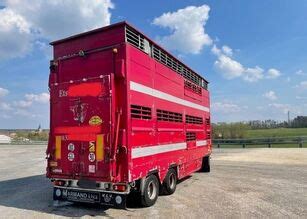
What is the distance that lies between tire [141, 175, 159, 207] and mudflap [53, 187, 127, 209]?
784mm

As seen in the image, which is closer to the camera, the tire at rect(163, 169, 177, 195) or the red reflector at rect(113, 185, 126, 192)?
the red reflector at rect(113, 185, 126, 192)

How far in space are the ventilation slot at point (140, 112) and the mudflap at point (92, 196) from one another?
5.84 ft

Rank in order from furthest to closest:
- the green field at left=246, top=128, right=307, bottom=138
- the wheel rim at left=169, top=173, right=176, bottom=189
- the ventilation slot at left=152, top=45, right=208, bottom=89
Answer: the green field at left=246, top=128, right=307, bottom=138 → the wheel rim at left=169, top=173, right=176, bottom=189 → the ventilation slot at left=152, top=45, right=208, bottom=89

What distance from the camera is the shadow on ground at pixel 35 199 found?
809 cm

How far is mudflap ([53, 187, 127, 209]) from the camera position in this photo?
7.52m

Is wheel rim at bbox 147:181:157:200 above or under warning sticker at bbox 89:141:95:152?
under

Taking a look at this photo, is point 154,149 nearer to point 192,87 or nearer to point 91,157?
point 91,157

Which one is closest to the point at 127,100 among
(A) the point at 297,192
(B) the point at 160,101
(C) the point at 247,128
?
(B) the point at 160,101

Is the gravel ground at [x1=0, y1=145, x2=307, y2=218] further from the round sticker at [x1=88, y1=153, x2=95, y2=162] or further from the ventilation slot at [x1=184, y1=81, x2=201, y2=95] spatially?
the ventilation slot at [x1=184, y1=81, x2=201, y2=95]

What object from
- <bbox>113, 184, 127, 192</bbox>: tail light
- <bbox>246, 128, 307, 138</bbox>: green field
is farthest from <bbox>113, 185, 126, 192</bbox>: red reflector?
<bbox>246, 128, 307, 138</bbox>: green field

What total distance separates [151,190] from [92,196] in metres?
1.61

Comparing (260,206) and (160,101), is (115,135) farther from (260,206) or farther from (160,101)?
(260,206)

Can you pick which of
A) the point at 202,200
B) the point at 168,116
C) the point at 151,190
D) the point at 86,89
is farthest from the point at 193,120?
the point at 86,89

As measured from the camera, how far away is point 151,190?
28.8 ft
